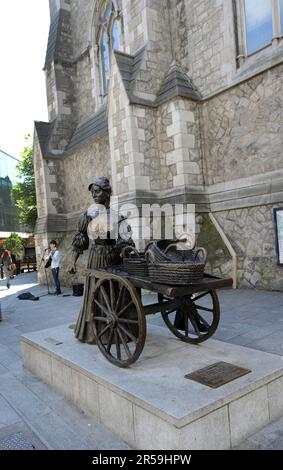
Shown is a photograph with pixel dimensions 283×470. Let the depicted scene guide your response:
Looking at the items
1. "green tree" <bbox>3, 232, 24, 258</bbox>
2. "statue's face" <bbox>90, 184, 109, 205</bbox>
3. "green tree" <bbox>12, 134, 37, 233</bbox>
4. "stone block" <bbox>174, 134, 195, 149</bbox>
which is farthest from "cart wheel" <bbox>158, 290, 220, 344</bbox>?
"green tree" <bbox>3, 232, 24, 258</bbox>

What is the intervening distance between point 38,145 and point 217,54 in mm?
7815

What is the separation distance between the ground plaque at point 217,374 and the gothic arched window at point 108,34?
468 inches

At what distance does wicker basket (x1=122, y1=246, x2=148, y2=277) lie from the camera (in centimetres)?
331

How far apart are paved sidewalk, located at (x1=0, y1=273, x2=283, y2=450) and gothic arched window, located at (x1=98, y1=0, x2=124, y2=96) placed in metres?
9.24

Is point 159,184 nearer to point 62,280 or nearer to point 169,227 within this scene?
point 169,227

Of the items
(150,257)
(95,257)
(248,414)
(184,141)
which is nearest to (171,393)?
(248,414)

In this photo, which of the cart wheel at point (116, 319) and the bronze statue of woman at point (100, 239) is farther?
the bronze statue of woman at point (100, 239)

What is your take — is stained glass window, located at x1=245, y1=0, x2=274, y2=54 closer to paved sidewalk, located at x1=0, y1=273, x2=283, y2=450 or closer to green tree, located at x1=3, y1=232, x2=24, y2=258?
paved sidewalk, located at x1=0, y1=273, x2=283, y2=450

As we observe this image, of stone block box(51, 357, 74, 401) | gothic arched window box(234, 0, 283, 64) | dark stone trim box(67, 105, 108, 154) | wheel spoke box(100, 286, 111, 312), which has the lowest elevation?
stone block box(51, 357, 74, 401)

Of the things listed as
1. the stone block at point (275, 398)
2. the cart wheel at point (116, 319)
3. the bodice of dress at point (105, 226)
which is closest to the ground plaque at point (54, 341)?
the cart wheel at point (116, 319)

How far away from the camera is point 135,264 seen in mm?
3371

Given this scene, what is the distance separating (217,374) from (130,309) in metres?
1.23

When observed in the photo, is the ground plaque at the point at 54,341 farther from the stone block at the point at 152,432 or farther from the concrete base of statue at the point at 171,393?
the stone block at the point at 152,432

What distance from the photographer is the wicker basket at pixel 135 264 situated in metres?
3.31
